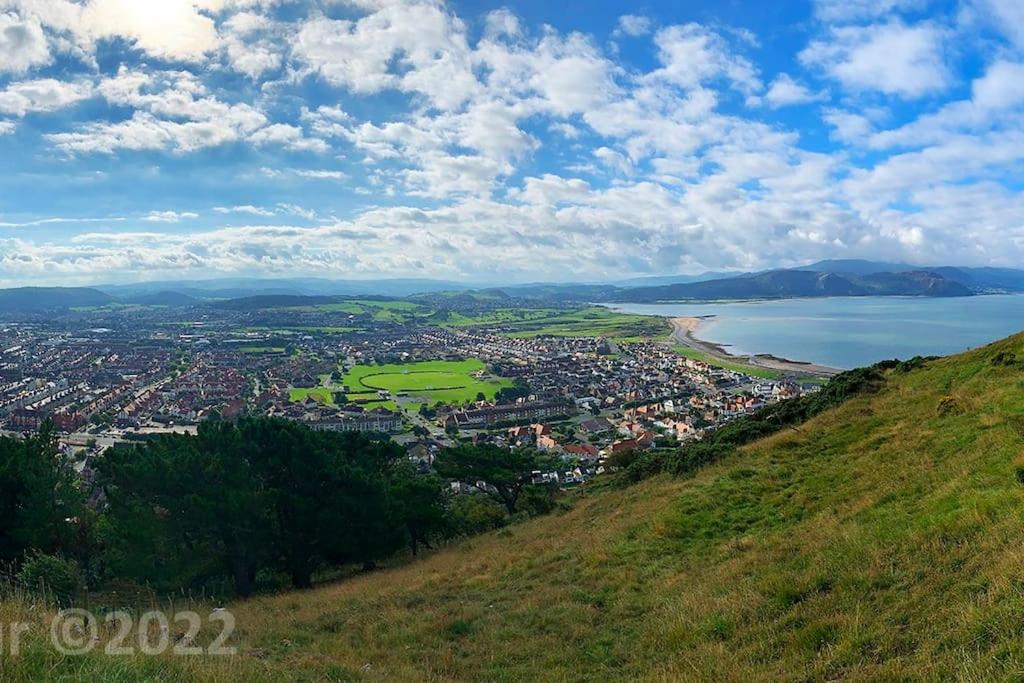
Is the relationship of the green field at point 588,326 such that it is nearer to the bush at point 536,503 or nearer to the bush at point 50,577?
the bush at point 536,503

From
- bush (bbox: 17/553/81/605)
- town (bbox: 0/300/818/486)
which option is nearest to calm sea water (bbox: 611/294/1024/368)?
town (bbox: 0/300/818/486)

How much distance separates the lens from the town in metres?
50.0

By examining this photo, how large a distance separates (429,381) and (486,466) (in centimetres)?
5901

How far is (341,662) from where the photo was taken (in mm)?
6301

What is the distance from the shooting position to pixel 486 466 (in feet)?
72.0

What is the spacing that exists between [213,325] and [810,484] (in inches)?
6875

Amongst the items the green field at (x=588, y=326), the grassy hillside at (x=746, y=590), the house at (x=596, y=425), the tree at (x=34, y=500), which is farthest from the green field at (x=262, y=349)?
the grassy hillside at (x=746, y=590)

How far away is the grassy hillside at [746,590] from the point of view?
14.0 feet

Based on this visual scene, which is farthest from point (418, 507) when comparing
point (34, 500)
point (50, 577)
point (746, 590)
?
point (746, 590)

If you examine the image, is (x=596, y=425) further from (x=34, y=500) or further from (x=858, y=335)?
(x=858, y=335)

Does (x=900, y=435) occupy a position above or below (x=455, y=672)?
above

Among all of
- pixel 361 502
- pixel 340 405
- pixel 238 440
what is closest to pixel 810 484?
pixel 361 502

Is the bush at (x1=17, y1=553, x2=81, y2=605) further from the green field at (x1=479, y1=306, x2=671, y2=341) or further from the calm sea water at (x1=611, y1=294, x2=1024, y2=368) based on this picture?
the green field at (x1=479, y1=306, x2=671, y2=341)

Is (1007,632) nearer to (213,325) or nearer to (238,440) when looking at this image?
(238,440)
